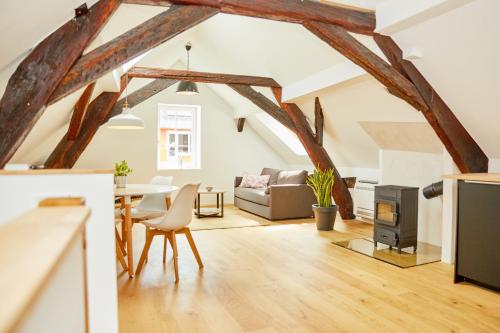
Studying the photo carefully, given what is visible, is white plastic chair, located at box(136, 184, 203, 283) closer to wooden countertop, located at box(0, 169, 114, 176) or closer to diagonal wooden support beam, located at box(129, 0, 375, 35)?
wooden countertop, located at box(0, 169, 114, 176)

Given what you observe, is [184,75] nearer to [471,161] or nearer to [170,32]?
[170,32]

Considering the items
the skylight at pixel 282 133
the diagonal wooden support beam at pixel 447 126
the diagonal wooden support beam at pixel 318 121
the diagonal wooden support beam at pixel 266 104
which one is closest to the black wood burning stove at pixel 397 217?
the diagonal wooden support beam at pixel 447 126

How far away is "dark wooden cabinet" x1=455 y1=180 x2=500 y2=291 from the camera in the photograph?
2.99 meters

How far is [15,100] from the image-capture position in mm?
2771

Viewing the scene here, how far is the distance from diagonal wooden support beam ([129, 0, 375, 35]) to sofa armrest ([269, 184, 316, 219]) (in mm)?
3227

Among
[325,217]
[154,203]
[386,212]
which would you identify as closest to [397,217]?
[386,212]

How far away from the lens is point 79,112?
16.3 ft

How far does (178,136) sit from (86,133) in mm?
2829

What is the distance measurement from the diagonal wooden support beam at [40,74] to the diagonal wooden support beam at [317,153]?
3703mm

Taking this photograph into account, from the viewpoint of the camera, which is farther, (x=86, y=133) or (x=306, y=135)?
(x=306, y=135)

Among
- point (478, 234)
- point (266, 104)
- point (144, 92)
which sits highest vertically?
point (144, 92)

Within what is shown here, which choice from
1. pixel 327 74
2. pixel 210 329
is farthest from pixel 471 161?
pixel 210 329

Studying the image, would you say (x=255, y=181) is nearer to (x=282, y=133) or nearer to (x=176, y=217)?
(x=282, y=133)

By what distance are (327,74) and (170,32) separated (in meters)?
2.36
